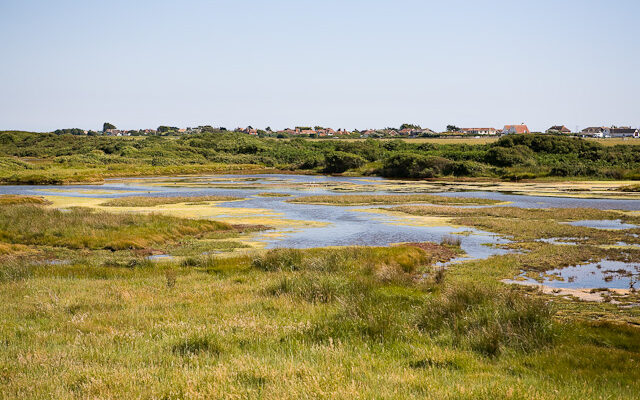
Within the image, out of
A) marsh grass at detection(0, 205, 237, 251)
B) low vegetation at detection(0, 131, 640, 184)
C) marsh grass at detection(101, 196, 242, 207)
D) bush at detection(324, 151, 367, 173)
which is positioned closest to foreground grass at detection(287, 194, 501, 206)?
Result: marsh grass at detection(101, 196, 242, 207)

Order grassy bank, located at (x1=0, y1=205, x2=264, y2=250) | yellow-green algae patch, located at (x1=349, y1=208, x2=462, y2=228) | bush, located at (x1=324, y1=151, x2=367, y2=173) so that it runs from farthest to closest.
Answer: bush, located at (x1=324, y1=151, x2=367, y2=173) → yellow-green algae patch, located at (x1=349, y1=208, x2=462, y2=228) → grassy bank, located at (x1=0, y1=205, x2=264, y2=250)

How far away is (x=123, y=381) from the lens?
6484mm

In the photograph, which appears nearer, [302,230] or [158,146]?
[302,230]

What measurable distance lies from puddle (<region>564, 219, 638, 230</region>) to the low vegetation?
45.6 metres

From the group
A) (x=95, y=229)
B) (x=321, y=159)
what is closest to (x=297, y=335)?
(x=95, y=229)

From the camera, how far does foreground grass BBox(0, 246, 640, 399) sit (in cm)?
648

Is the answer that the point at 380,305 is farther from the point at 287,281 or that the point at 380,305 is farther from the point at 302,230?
the point at 302,230

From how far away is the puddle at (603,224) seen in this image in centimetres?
3394

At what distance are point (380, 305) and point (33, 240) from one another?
23.4 meters

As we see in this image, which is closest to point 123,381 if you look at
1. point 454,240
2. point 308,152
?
point 454,240

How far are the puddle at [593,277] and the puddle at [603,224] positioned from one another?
42.0 ft

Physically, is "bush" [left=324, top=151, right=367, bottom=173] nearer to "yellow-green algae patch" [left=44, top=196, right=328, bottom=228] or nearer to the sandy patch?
"yellow-green algae patch" [left=44, top=196, right=328, bottom=228]

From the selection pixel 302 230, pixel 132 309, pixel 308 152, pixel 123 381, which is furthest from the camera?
pixel 308 152

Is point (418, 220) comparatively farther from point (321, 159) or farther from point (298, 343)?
point (321, 159)
